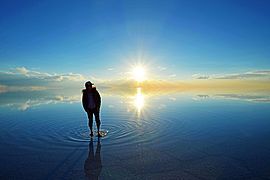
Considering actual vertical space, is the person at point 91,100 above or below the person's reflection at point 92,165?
above

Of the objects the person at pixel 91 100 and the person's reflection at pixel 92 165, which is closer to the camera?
the person's reflection at pixel 92 165

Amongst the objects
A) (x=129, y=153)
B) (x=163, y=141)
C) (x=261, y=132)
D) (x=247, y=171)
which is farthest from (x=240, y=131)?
(x=129, y=153)

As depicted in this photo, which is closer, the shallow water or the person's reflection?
the person's reflection

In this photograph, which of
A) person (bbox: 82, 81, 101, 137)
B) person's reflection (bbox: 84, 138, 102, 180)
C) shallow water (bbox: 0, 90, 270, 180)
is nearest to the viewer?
person's reflection (bbox: 84, 138, 102, 180)

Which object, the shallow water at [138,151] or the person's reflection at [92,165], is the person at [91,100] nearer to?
the shallow water at [138,151]

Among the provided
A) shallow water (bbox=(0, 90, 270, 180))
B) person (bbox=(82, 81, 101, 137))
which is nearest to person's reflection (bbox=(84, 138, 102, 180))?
shallow water (bbox=(0, 90, 270, 180))

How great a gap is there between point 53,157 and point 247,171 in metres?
5.85

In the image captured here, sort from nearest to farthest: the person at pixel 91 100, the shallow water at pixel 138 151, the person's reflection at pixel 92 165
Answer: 1. the person's reflection at pixel 92 165
2. the shallow water at pixel 138 151
3. the person at pixel 91 100

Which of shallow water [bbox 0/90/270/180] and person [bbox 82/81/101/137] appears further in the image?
person [bbox 82/81/101/137]

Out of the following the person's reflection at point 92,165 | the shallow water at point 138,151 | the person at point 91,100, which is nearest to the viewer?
the person's reflection at point 92,165

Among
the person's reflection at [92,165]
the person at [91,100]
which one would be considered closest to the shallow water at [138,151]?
the person's reflection at [92,165]

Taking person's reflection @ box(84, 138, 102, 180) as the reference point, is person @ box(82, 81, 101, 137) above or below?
above

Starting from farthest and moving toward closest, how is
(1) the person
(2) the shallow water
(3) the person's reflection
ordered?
(1) the person, (2) the shallow water, (3) the person's reflection

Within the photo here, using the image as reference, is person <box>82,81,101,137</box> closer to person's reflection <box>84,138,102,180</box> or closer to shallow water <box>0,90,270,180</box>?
shallow water <box>0,90,270,180</box>
